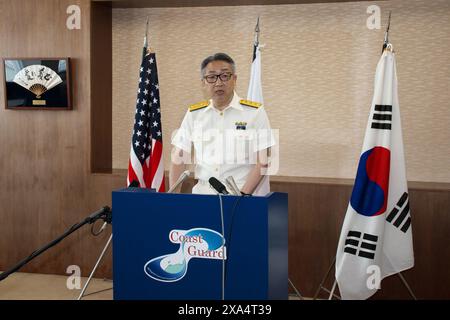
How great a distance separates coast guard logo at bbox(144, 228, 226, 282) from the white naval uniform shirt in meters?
0.85

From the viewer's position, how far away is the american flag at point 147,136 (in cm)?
436

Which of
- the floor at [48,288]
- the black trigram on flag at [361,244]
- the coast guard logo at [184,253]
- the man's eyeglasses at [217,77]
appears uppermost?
the man's eyeglasses at [217,77]

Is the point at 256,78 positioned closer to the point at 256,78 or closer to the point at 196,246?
the point at 256,78

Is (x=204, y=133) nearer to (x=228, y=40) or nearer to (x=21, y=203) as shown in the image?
(x=228, y=40)

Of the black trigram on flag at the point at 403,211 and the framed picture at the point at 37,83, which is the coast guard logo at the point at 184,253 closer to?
the black trigram on flag at the point at 403,211

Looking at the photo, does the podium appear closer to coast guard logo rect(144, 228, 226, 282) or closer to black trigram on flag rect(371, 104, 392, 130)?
coast guard logo rect(144, 228, 226, 282)

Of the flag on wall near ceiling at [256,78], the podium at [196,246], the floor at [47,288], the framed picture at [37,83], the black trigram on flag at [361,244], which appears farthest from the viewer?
the framed picture at [37,83]

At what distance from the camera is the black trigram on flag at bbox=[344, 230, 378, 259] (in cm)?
364

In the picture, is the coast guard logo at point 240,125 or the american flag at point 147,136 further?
the american flag at point 147,136

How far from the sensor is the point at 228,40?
4.87 metres

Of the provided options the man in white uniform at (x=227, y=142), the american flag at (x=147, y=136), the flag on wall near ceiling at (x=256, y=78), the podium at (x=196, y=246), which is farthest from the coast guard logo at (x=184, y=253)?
the flag on wall near ceiling at (x=256, y=78)

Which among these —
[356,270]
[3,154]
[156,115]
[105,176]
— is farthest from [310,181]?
[3,154]

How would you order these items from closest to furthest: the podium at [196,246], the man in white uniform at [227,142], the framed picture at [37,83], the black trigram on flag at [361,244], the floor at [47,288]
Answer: the podium at [196,246]
the man in white uniform at [227,142]
the black trigram on flag at [361,244]
the floor at [47,288]
the framed picture at [37,83]

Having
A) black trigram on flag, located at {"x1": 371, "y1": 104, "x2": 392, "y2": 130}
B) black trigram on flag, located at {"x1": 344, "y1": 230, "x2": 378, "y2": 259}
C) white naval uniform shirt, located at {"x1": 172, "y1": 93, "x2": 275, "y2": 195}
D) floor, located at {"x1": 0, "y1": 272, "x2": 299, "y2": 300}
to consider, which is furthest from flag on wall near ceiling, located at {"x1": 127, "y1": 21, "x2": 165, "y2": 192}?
black trigram on flag, located at {"x1": 371, "y1": 104, "x2": 392, "y2": 130}
